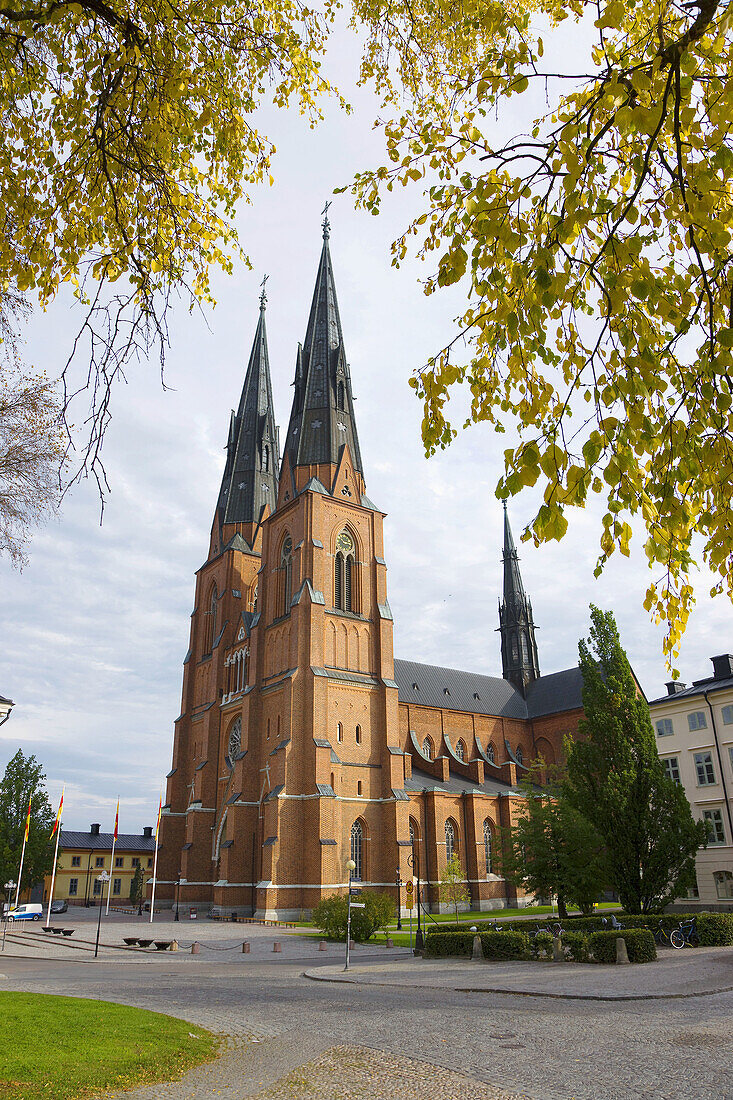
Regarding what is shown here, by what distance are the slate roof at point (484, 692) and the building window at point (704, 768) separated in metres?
18.5

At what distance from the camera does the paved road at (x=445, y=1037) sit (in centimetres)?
823

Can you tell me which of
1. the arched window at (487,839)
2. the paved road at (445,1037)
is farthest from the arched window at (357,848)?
the paved road at (445,1037)

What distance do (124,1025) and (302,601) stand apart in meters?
32.6

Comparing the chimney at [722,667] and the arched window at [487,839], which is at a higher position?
the chimney at [722,667]

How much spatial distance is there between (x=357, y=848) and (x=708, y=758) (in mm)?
18979

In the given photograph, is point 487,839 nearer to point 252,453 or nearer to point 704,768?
point 704,768

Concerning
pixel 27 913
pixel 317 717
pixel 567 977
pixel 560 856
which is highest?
pixel 317 717

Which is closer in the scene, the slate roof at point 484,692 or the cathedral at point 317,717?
the cathedral at point 317,717

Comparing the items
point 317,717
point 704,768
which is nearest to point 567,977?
point 317,717

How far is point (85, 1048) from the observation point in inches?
356

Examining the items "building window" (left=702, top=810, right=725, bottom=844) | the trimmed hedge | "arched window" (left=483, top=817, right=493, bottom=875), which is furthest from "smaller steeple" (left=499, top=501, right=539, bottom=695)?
the trimmed hedge

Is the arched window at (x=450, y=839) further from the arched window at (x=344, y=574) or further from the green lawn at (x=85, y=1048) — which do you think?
the green lawn at (x=85, y=1048)

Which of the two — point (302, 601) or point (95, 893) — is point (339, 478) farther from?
point (95, 893)

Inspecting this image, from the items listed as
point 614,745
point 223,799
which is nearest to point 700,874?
point 614,745
